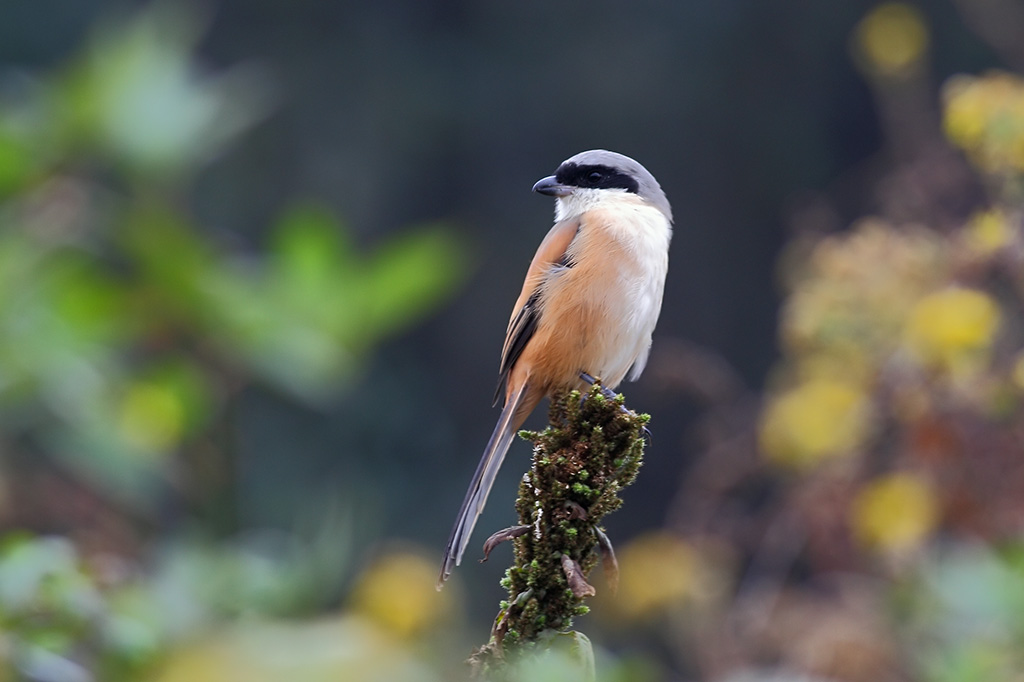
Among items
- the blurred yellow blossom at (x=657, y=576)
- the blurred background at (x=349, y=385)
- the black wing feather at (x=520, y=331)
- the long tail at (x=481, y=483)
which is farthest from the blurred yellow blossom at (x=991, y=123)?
the blurred yellow blossom at (x=657, y=576)

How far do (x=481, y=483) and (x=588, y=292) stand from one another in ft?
2.61

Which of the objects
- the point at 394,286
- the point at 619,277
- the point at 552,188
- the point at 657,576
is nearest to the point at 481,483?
the point at 394,286

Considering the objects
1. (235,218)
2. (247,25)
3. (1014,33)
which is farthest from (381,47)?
(1014,33)

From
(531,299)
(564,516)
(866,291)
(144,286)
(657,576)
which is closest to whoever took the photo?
(564,516)

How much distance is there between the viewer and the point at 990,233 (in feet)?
10.7

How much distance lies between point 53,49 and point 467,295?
480 cm

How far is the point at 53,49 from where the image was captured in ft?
36.3

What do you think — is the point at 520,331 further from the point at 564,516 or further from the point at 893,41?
the point at 893,41

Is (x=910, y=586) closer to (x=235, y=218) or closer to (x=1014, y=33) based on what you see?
(x=1014, y=33)

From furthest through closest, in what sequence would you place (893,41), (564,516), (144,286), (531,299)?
(893,41), (531,299), (144,286), (564,516)

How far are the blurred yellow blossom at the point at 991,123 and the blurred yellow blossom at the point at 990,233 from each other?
15 centimetres

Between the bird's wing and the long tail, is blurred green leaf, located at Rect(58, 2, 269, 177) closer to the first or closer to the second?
the long tail

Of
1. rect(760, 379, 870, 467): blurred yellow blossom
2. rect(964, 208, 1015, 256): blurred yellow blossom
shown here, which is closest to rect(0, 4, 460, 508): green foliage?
rect(964, 208, 1015, 256): blurred yellow blossom

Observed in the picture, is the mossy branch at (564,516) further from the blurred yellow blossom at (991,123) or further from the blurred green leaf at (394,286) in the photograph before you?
the blurred yellow blossom at (991,123)
